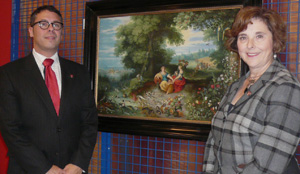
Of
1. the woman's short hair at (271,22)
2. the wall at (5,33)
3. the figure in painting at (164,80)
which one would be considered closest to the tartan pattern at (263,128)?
the woman's short hair at (271,22)

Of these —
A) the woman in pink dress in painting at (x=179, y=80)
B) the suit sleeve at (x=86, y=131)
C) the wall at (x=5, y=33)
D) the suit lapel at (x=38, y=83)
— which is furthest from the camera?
the wall at (x=5, y=33)

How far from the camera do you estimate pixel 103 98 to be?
2648mm

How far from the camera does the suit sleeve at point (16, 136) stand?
1850 millimetres

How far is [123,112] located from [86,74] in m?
0.50

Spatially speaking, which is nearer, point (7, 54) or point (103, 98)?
point (103, 98)

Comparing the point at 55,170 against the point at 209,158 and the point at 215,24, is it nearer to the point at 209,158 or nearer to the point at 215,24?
the point at 209,158

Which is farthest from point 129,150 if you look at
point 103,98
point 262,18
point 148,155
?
point 262,18

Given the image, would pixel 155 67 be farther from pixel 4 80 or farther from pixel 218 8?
pixel 4 80

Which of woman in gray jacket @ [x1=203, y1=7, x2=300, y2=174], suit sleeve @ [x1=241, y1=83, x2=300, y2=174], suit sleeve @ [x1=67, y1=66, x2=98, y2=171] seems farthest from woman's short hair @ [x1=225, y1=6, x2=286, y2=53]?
suit sleeve @ [x1=67, y1=66, x2=98, y2=171]

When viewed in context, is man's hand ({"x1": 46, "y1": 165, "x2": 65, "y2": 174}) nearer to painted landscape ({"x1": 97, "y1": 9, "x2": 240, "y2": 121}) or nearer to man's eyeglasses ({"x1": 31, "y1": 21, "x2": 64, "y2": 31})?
painted landscape ({"x1": 97, "y1": 9, "x2": 240, "y2": 121})

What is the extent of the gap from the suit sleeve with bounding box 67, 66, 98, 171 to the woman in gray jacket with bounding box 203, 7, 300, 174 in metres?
1.01

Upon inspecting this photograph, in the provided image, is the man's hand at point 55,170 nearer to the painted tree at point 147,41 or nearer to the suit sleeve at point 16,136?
the suit sleeve at point 16,136

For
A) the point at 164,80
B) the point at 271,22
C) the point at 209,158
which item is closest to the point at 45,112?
the point at 164,80

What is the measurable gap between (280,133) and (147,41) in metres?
1.47
